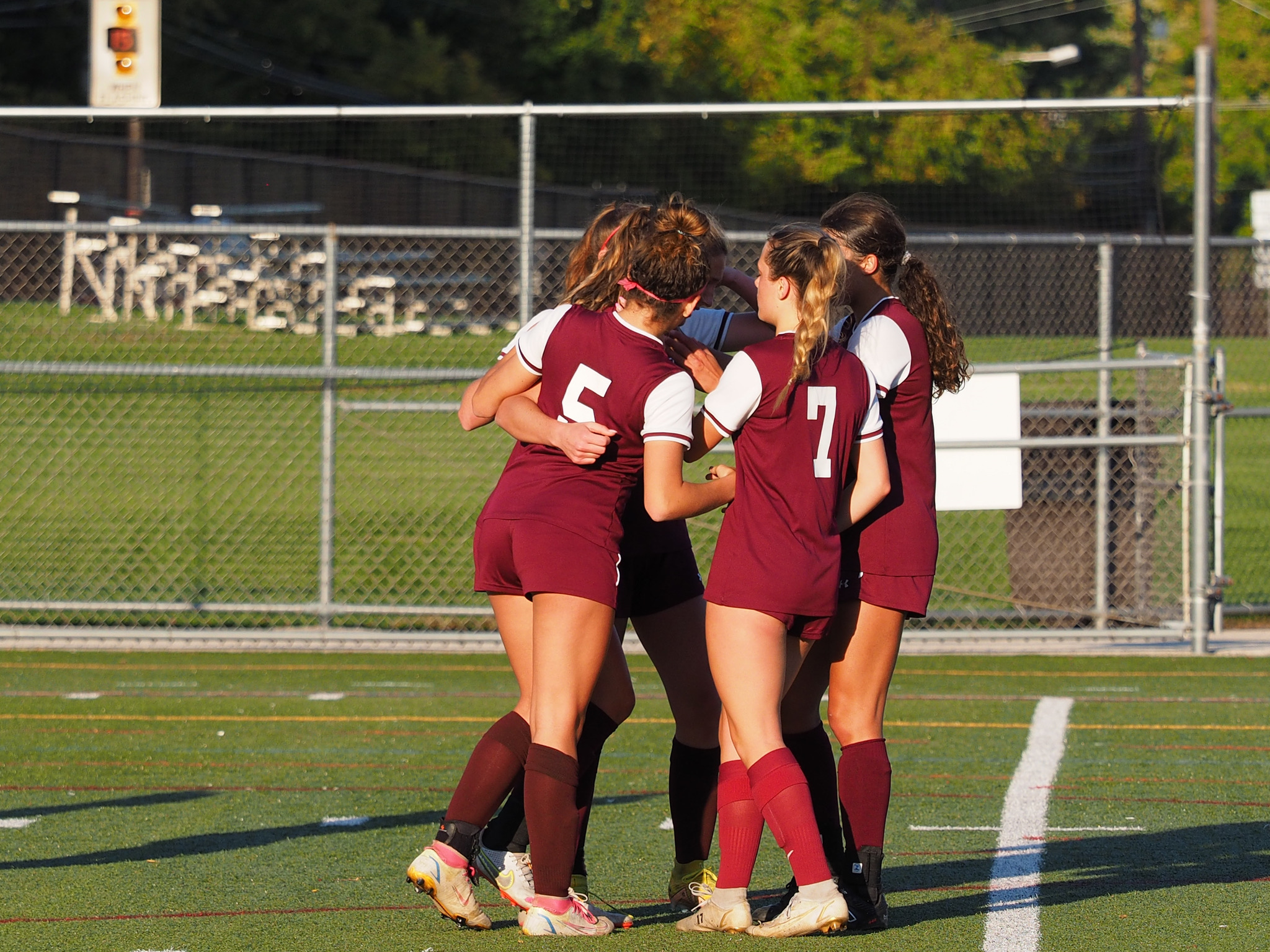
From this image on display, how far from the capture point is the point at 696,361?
4117 millimetres

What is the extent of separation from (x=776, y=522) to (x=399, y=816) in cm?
230

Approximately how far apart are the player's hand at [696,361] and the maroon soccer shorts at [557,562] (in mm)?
509

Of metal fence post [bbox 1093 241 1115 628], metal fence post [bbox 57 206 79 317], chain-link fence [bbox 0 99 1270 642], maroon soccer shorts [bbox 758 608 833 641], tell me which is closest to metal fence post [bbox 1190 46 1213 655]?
chain-link fence [bbox 0 99 1270 642]

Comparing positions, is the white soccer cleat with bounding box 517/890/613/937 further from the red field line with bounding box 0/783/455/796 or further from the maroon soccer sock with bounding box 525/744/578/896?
the red field line with bounding box 0/783/455/796

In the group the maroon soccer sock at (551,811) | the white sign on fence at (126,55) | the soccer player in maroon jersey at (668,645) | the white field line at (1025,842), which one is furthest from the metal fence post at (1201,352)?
the white sign on fence at (126,55)

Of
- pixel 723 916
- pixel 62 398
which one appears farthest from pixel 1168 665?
pixel 62 398

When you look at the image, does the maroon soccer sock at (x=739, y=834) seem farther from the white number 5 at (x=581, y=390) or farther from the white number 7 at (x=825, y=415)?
the white number 5 at (x=581, y=390)

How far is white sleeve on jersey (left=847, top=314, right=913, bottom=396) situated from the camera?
408cm

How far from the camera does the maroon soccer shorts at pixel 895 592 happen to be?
A: 4.09 meters

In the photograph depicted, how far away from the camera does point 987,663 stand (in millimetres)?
8914

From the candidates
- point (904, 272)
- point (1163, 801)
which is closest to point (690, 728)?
point (904, 272)

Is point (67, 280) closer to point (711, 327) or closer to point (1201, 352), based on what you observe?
point (1201, 352)

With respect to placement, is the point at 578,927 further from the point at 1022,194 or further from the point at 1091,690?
the point at 1022,194

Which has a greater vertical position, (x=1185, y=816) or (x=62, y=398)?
(x=62, y=398)
